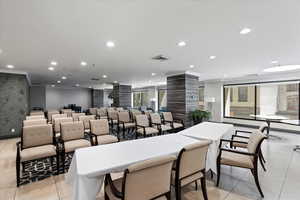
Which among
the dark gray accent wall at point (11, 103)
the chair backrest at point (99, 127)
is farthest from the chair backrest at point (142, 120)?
the dark gray accent wall at point (11, 103)

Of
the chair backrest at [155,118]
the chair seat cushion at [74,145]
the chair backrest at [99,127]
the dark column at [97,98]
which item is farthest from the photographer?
the dark column at [97,98]

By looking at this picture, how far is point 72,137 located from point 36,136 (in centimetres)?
63

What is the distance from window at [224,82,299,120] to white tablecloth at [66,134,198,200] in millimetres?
6042

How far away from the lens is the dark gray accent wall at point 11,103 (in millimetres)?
5336

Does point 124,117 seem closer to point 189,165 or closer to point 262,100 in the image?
point 189,165

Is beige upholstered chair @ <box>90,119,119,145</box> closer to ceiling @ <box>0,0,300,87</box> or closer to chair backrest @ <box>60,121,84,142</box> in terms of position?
chair backrest @ <box>60,121,84,142</box>

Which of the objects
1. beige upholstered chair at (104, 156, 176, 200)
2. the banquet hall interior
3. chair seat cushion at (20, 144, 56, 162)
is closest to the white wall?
the banquet hall interior

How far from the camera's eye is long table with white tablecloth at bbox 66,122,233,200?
1.36 metres

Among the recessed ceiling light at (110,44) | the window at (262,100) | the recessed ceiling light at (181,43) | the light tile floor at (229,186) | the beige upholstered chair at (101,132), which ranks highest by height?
the recessed ceiling light at (181,43)

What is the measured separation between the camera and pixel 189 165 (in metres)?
1.76

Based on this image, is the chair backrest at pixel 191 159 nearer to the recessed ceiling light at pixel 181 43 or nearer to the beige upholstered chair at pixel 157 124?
the recessed ceiling light at pixel 181 43

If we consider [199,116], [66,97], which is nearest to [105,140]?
[199,116]

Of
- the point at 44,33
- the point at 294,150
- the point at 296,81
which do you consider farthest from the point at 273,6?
the point at 296,81

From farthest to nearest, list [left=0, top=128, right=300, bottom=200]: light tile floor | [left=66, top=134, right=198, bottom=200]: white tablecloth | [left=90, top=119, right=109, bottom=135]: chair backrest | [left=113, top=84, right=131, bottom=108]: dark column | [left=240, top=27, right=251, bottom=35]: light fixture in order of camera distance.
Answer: [left=113, top=84, right=131, bottom=108]: dark column
[left=90, top=119, right=109, bottom=135]: chair backrest
[left=240, top=27, right=251, bottom=35]: light fixture
[left=0, top=128, right=300, bottom=200]: light tile floor
[left=66, top=134, right=198, bottom=200]: white tablecloth
